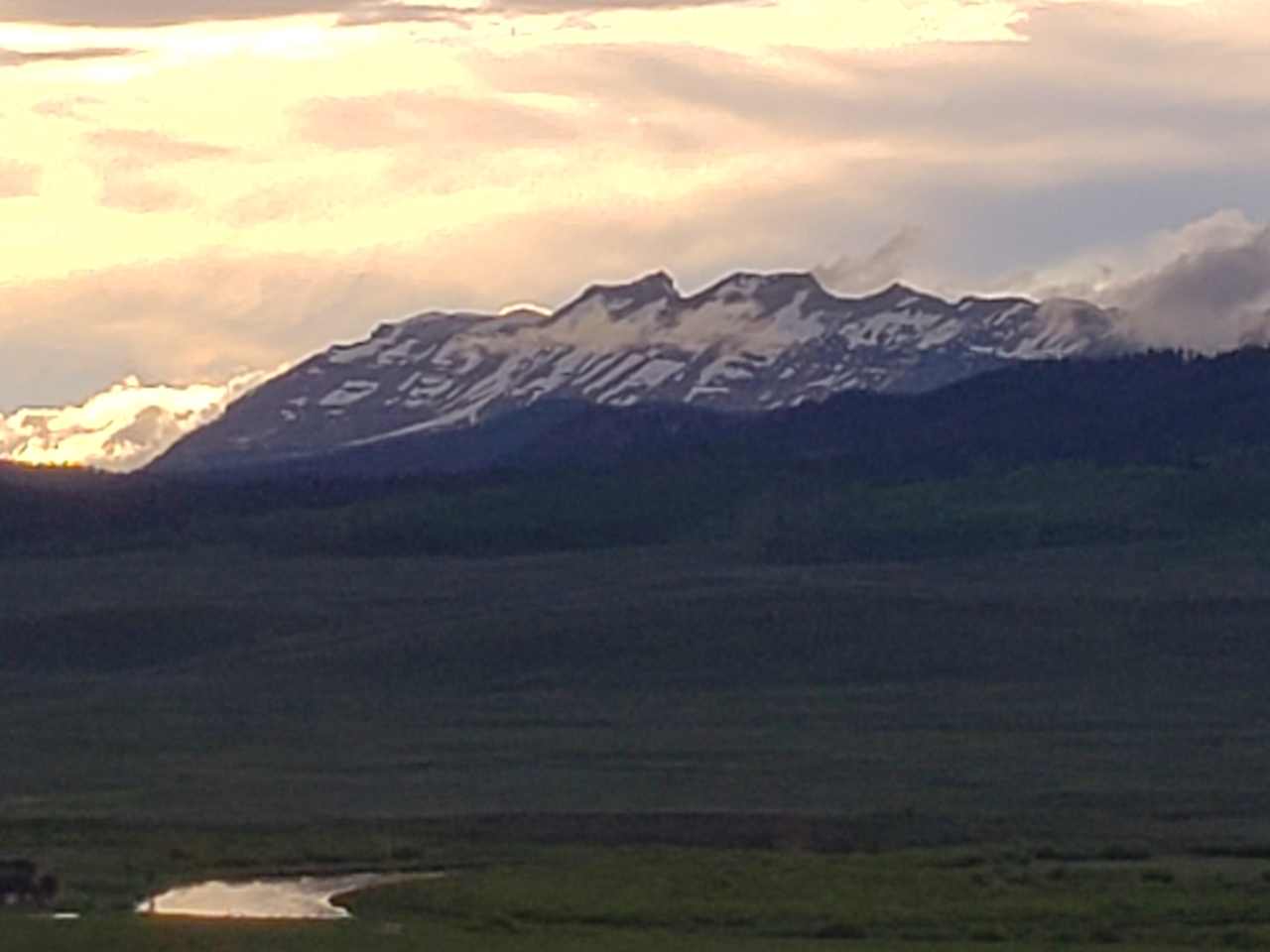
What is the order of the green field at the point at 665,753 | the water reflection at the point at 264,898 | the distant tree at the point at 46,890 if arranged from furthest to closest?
the distant tree at the point at 46,890, the water reflection at the point at 264,898, the green field at the point at 665,753

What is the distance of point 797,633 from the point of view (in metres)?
164

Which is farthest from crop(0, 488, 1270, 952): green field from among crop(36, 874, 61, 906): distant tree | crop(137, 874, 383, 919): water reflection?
crop(137, 874, 383, 919): water reflection

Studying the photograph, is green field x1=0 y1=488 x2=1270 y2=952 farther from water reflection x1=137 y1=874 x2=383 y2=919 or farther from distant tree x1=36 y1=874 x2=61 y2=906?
water reflection x1=137 y1=874 x2=383 y2=919

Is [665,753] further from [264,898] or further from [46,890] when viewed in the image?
[46,890]

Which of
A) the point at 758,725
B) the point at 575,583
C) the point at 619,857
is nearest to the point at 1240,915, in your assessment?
the point at 619,857

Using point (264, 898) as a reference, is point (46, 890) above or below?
above

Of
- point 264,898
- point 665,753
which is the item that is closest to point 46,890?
point 264,898

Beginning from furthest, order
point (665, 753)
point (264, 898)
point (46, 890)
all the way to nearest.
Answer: point (665, 753) < point (264, 898) < point (46, 890)

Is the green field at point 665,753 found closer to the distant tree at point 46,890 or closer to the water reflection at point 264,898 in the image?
the distant tree at point 46,890

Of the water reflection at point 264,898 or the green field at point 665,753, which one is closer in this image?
the green field at point 665,753

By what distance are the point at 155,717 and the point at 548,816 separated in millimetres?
47605

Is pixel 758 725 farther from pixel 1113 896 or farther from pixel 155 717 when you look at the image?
pixel 1113 896

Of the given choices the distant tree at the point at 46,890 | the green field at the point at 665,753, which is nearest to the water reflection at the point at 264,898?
the green field at the point at 665,753

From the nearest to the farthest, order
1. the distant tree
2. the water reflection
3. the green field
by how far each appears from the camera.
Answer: the green field → the water reflection → the distant tree
